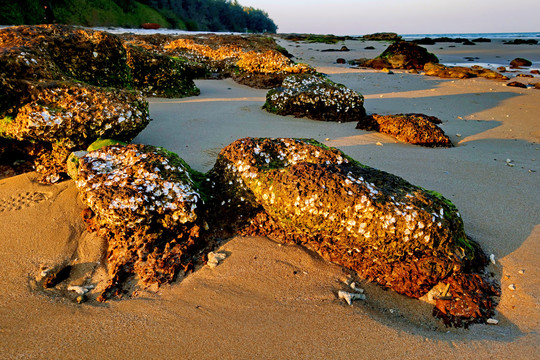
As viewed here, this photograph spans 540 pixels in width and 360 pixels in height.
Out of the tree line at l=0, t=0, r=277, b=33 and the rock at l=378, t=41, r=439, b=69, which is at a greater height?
the tree line at l=0, t=0, r=277, b=33

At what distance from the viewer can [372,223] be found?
8.47ft

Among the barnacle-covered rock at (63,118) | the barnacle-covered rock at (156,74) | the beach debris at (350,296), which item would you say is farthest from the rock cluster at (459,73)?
the beach debris at (350,296)

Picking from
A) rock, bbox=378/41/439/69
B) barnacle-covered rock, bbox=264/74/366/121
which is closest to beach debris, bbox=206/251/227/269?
barnacle-covered rock, bbox=264/74/366/121

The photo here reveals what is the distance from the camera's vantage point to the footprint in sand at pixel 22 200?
335cm

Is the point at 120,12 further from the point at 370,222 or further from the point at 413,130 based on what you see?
the point at 370,222

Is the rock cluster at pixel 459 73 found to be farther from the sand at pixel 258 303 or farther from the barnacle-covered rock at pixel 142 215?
the barnacle-covered rock at pixel 142 215

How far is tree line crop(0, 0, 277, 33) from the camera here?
78.8 feet

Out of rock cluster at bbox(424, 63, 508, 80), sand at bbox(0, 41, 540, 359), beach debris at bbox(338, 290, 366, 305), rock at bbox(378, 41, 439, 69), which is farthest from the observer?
rock at bbox(378, 41, 439, 69)

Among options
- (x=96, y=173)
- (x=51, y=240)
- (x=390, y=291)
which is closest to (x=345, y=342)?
(x=390, y=291)

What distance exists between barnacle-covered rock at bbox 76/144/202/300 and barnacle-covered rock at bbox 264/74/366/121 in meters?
4.98

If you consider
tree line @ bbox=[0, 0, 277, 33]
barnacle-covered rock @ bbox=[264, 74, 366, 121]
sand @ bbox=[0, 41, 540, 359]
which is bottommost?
sand @ bbox=[0, 41, 540, 359]

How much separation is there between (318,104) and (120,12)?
138ft

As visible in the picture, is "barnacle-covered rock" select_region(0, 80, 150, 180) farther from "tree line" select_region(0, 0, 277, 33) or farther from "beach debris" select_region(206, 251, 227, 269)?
"tree line" select_region(0, 0, 277, 33)

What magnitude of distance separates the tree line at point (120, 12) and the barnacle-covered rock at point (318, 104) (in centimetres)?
1211
